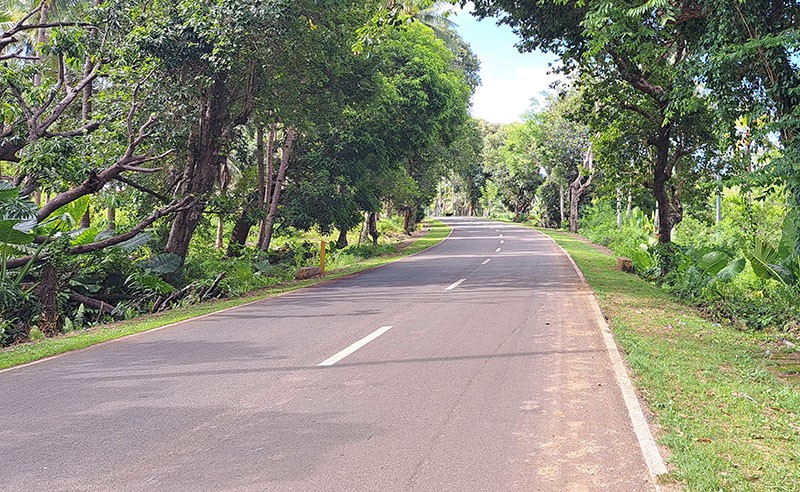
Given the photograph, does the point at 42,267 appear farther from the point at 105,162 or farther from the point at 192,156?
the point at 192,156

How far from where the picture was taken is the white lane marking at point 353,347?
7.52m

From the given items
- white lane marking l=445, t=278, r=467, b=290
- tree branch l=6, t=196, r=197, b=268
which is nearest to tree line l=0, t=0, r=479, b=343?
tree branch l=6, t=196, r=197, b=268

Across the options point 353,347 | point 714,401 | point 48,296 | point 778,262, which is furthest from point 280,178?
point 714,401

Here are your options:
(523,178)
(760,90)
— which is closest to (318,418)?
(760,90)

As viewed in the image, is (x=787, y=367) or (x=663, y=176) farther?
(x=663, y=176)

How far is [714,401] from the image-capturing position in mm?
6188

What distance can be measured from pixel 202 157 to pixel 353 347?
1092 cm

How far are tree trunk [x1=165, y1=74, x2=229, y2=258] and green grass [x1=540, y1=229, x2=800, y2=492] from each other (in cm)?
1137

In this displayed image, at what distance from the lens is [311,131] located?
67.1ft

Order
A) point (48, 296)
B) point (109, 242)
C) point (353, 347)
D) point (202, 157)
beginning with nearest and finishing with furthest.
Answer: point (353, 347) < point (48, 296) < point (109, 242) < point (202, 157)

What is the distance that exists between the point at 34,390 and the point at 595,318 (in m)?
8.30

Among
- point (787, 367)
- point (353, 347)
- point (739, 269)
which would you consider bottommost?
point (787, 367)

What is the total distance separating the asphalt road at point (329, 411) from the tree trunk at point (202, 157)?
7.66 metres

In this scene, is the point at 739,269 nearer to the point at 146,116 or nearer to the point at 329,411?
the point at 329,411
